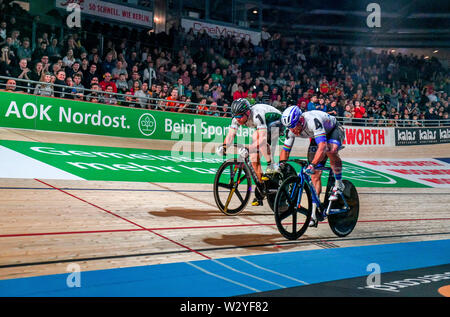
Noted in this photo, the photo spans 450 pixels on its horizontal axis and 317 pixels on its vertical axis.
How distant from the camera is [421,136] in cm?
1764

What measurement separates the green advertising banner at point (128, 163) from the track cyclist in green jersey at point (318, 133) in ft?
11.2

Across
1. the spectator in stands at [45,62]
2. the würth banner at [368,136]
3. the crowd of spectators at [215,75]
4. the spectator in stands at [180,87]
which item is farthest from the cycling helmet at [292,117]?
the würth banner at [368,136]

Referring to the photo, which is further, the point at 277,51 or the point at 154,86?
the point at 277,51

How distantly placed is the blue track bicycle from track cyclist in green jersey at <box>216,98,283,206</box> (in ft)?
2.15

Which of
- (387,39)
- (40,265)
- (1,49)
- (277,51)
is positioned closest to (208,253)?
(40,265)

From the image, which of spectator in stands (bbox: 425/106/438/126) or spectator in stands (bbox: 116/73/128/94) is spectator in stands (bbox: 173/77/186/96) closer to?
spectator in stands (bbox: 116/73/128/94)

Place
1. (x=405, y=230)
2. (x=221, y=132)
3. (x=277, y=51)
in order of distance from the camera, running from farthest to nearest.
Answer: (x=277, y=51), (x=221, y=132), (x=405, y=230)

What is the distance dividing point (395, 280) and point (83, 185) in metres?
4.58

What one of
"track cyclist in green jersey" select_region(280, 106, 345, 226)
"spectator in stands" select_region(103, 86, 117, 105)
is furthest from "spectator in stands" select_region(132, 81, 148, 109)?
"track cyclist in green jersey" select_region(280, 106, 345, 226)

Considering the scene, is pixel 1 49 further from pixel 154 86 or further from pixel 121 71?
pixel 154 86

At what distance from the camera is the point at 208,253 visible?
160 inches

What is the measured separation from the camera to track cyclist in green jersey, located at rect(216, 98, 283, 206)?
5387 millimetres

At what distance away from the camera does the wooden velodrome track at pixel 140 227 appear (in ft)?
12.4

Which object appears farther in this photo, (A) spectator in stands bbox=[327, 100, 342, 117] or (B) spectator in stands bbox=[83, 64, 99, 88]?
(A) spectator in stands bbox=[327, 100, 342, 117]
